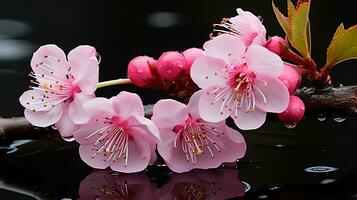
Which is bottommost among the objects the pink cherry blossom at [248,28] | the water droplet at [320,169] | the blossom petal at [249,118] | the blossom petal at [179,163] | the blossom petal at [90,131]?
the water droplet at [320,169]

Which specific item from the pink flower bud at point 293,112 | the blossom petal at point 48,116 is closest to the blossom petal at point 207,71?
the pink flower bud at point 293,112

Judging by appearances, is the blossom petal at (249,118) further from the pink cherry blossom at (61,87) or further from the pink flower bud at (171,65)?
the pink cherry blossom at (61,87)

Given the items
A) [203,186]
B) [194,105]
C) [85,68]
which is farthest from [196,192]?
[85,68]

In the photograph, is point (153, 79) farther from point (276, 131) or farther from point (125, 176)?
point (276, 131)

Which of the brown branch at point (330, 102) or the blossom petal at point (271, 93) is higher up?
the blossom petal at point (271, 93)

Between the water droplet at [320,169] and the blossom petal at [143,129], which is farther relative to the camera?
the water droplet at [320,169]

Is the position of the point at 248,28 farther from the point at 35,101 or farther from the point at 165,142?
the point at 35,101
